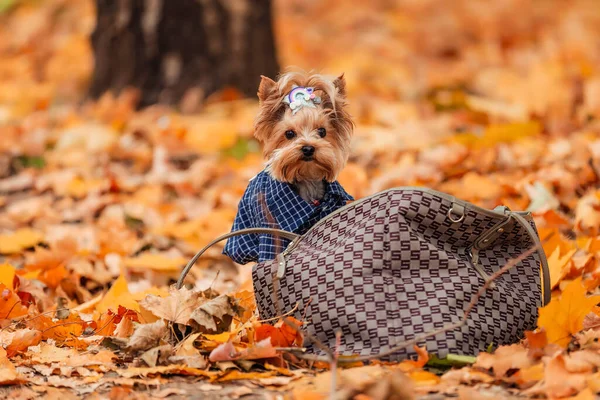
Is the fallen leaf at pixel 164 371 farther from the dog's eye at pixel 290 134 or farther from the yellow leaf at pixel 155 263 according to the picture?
the yellow leaf at pixel 155 263

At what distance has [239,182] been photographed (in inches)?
209

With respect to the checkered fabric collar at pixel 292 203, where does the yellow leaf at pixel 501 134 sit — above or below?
above

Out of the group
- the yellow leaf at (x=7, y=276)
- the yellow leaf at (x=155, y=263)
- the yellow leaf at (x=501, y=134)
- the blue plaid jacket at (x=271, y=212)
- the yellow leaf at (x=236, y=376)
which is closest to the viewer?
the yellow leaf at (x=236, y=376)

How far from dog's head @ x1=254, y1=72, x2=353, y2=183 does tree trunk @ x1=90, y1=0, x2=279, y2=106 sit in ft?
12.0

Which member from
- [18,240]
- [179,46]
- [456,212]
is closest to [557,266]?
[456,212]

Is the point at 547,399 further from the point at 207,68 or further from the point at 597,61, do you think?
the point at 597,61

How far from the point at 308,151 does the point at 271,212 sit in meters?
0.27

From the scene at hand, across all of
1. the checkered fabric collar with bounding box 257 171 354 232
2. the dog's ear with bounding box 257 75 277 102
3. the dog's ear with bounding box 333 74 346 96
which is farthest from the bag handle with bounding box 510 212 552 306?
the dog's ear with bounding box 257 75 277 102

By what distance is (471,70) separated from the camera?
853 centimetres

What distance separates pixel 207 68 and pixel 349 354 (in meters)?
4.68

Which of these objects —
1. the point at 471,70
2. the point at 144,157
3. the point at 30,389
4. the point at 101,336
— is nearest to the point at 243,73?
the point at 144,157

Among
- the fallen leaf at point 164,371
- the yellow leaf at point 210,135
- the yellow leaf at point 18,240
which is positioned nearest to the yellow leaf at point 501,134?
the yellow leaf at point 210,135

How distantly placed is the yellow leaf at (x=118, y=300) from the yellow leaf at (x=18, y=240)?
1.18 m

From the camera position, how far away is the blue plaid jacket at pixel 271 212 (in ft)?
9.81
